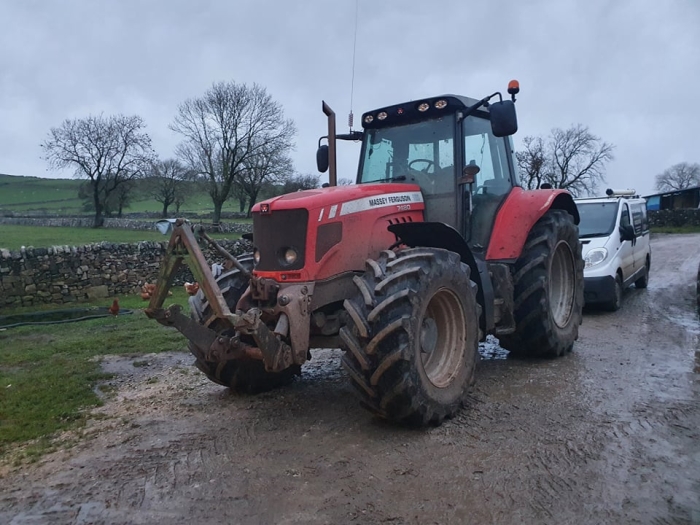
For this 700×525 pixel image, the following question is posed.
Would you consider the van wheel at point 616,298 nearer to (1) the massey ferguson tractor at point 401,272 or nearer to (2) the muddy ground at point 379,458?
(1) the massey ferguson tractor at point 401,272

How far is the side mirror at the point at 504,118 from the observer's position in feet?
17.5

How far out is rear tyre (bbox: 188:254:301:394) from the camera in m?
5.12

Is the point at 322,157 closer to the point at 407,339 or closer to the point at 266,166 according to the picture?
the point at 407,339

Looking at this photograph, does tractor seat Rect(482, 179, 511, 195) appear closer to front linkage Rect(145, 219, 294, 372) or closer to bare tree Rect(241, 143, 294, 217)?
front linkage Rect(145, 219, 294, 372)

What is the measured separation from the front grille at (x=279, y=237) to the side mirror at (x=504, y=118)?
1.91 meters

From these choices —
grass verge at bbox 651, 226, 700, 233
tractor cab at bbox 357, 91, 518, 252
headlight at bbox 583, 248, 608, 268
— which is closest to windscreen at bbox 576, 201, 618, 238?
headlight at bbox 583, 248, 608, 268

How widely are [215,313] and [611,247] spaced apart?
7.49m

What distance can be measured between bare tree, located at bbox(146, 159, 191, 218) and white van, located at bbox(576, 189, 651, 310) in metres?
38.5

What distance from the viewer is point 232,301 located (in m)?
5.18

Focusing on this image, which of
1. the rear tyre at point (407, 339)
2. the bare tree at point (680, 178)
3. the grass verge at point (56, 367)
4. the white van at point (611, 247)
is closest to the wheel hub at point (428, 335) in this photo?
the rear tyre at point (407, 339)

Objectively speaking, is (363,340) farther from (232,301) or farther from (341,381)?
(341,381)

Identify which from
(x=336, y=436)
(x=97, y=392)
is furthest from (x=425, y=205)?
(x=97, y=392)

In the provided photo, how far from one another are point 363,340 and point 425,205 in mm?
2074

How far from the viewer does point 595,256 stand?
9.69 meters
